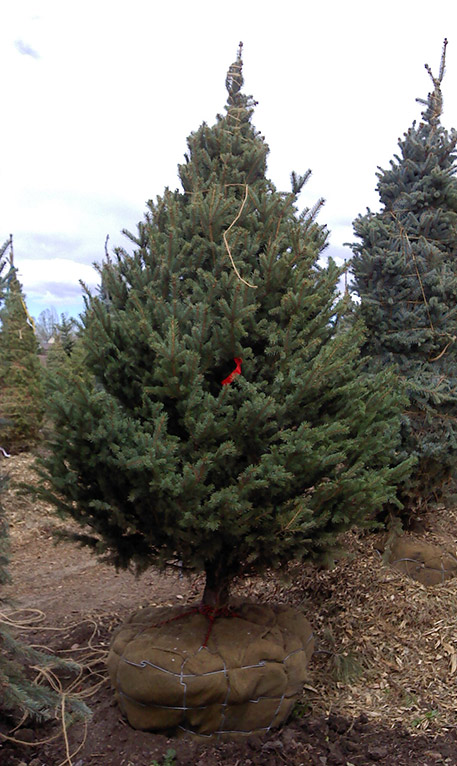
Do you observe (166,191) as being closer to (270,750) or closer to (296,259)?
(296,259)

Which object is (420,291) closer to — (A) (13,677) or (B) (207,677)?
(B) (207,677)

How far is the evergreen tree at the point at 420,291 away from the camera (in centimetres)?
586

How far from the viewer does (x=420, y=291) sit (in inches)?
240

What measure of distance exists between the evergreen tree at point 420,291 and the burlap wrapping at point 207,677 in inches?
104

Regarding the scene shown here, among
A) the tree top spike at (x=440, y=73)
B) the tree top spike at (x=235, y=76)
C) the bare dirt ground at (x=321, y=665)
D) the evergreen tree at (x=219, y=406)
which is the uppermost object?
the tree top spike at (x=440, y=73)

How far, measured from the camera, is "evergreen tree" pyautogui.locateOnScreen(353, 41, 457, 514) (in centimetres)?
586

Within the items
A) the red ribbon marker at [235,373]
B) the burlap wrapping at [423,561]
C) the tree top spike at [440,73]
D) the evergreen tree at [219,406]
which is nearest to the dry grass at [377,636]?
the burlap wrapping at [423,561]

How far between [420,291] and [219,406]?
3.58 m

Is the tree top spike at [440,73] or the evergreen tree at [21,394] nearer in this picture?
the tree top spike at [440,73]

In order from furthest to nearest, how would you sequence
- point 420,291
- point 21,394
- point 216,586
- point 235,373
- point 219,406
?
1. point 21,394
2. point 420,291
3. point 216,586
4. point 235,373
5. point 219,406

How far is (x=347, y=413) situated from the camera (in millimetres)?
3785

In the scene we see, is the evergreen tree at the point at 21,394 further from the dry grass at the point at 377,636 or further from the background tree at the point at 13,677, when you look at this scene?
the background tree at the point at 13,677

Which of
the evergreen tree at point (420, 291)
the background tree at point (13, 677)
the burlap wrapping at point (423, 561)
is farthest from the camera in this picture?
the evergreen tree at point (420, 291)

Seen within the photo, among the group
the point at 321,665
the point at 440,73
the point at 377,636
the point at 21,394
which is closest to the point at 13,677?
the point at 321,665
